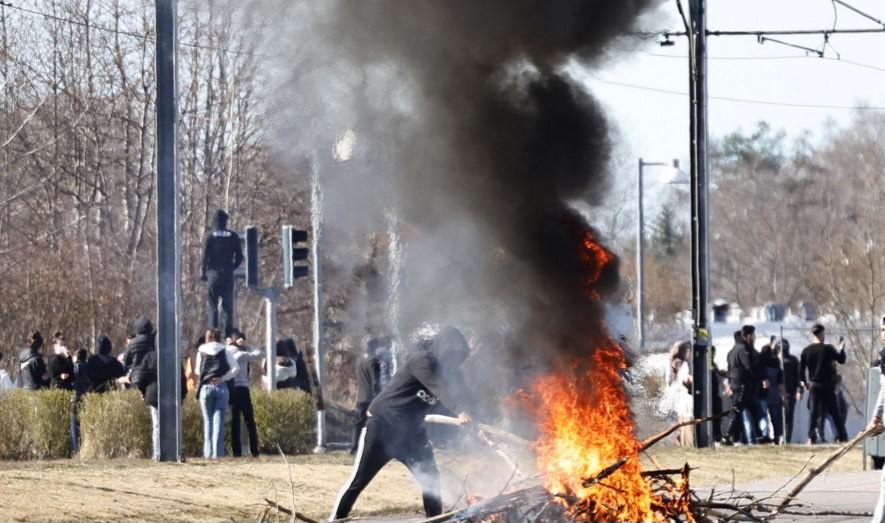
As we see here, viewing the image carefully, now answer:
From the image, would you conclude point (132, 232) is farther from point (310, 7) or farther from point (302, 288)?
point (310, 7)

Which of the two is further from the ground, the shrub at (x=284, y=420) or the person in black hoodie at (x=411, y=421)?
the person in black hoodie at (x=411, y=421)

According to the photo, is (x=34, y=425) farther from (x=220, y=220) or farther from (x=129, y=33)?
(x=129, y=33)

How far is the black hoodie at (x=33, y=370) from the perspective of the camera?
69.3 feet

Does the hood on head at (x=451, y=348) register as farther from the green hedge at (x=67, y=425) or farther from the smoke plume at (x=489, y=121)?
the green hedge at (x=67, y=425)

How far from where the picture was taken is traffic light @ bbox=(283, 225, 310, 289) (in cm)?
2119

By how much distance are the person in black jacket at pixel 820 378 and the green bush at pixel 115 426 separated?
1037 centimetres

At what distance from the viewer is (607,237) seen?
1305 cm

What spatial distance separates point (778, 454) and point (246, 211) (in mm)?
10838

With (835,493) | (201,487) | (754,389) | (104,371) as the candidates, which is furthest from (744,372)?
(201,487)

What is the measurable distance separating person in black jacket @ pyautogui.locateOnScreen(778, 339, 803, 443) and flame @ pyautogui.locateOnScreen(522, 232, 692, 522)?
50.1 ft

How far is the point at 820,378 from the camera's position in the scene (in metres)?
24.0

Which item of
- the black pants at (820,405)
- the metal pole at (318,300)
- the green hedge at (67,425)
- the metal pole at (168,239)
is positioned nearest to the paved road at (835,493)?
the black pants at (820,405)

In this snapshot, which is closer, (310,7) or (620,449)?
(620,449)

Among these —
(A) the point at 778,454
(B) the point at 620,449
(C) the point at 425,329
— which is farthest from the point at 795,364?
(B) the point at 620,449
